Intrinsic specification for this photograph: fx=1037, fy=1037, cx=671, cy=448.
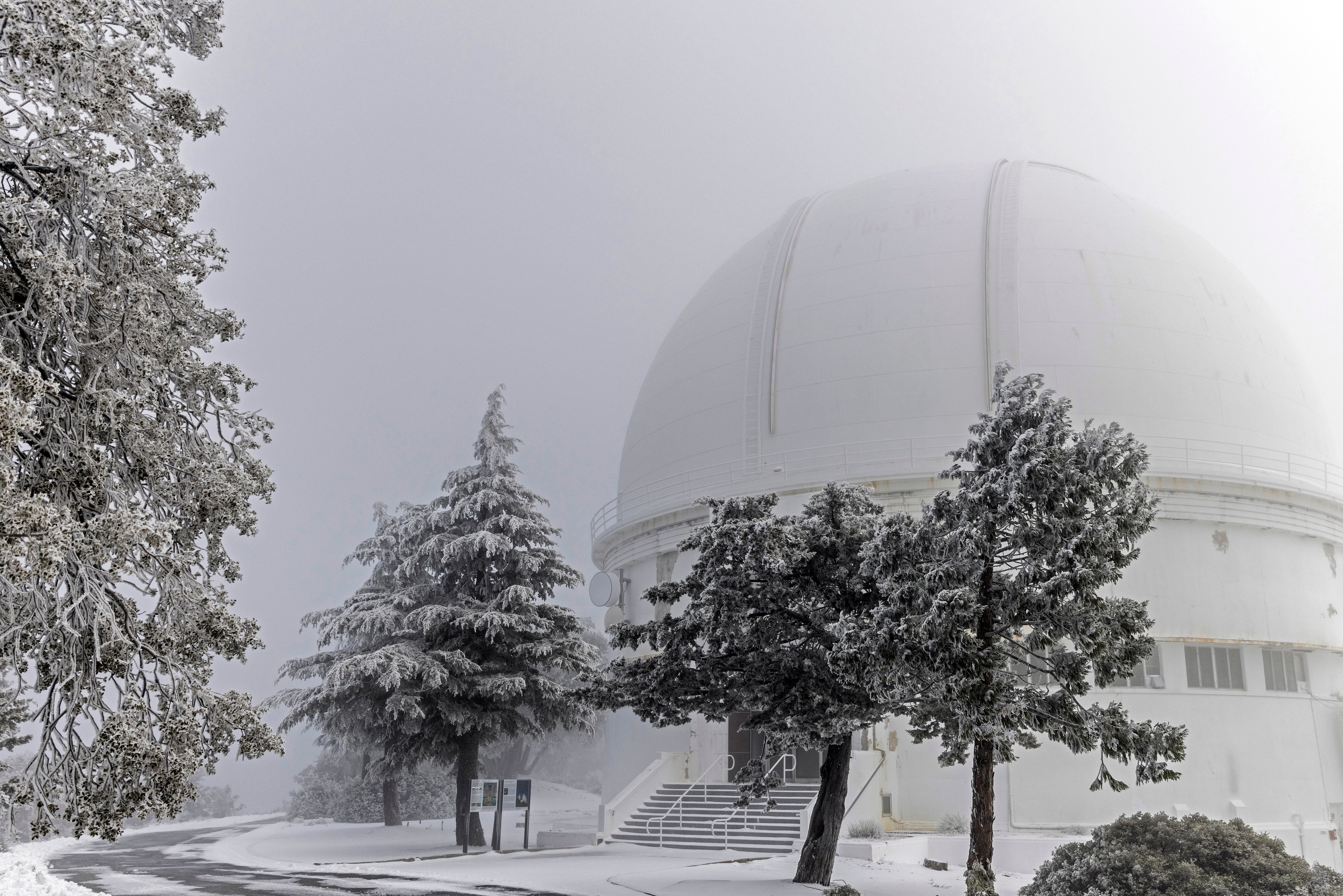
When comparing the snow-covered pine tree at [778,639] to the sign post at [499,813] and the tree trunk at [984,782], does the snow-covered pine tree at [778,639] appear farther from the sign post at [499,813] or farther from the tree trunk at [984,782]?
the sign post at [499,813]

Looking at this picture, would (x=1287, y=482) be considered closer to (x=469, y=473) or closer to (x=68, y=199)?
(x=469, y=473)

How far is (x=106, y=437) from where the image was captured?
853 cm

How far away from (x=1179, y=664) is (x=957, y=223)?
1253 cm

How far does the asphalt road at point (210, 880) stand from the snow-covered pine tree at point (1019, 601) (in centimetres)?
618

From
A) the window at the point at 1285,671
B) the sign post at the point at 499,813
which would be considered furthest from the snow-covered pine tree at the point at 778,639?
the window at the point at 1285,671

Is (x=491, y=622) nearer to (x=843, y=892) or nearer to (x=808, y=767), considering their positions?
(x=808, y=767)

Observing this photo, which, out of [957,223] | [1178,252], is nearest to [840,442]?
[957,223]

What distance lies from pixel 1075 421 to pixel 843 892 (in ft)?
45.0

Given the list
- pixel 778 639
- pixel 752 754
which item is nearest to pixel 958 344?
pixel 752 754

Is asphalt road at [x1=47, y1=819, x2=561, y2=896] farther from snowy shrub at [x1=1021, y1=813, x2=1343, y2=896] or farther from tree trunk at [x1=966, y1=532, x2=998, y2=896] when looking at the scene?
snowy shrub at [x1=1021, y1=813, x2=1343, y2=896]

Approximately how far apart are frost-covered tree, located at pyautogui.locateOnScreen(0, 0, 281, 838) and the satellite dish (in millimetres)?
20385

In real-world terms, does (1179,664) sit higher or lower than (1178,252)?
lower

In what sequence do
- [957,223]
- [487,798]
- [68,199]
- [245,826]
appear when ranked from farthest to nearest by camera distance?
[245,826], [957,223], [487,798], [68,199]

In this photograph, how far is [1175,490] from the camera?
23797 mm
